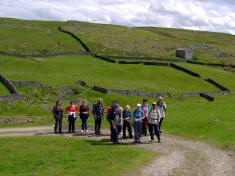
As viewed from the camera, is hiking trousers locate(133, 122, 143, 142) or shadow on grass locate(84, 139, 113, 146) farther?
hiking trousers locate(133, 122, 143, 142)

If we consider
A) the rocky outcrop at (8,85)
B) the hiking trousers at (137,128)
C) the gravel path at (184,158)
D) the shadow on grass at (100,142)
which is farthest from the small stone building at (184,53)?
the shadow on grass at (100,142)

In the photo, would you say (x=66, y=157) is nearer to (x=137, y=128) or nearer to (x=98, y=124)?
(x=137, y=128)

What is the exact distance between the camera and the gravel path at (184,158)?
58.4ft

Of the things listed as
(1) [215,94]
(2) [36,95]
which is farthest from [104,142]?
(1) [215,94]

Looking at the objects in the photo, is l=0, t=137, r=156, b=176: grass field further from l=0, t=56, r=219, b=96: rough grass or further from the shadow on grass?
l=0, t=56, r=219, b=96: rough grass

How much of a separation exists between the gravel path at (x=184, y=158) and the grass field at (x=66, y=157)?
3.60 feet

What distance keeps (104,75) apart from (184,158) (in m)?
57.4

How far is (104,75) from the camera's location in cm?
7725

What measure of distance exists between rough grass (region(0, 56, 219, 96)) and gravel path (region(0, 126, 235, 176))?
37.6 metres

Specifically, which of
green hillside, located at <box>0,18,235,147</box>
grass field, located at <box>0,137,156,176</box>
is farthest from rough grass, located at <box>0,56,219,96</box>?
grass field, located at <box>0,137,156,176</box>

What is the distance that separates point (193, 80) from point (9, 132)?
57.1 m

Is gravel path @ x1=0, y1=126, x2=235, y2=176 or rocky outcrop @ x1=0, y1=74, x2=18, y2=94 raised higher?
rocky outcrop @ x1=0, y1=74, x2=18, y2=94

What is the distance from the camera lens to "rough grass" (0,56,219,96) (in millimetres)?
66562

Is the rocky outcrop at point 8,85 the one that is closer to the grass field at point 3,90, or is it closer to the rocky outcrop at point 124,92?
the grass field at point 3,90
